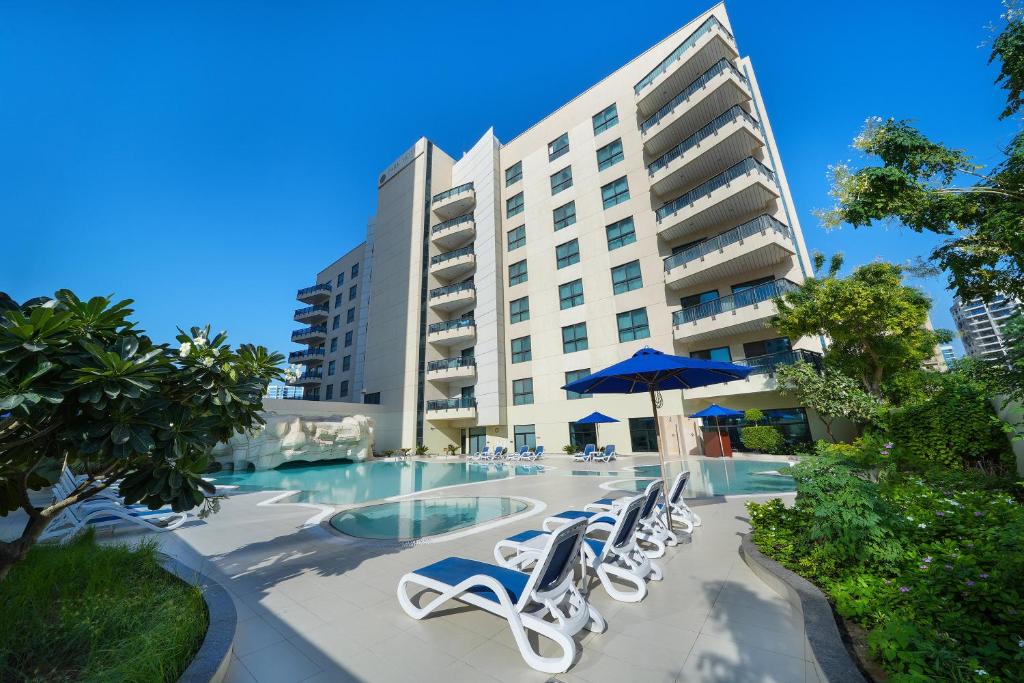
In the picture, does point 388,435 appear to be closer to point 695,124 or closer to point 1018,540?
point 695,124

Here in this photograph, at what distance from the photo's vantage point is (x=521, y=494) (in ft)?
33.2

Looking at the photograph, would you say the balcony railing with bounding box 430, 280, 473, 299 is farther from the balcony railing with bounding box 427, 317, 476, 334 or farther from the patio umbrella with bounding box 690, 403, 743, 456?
the patio umbrella with bounding box 690, 403, 743, 456

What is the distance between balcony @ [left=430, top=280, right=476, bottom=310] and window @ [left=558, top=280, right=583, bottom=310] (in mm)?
6924

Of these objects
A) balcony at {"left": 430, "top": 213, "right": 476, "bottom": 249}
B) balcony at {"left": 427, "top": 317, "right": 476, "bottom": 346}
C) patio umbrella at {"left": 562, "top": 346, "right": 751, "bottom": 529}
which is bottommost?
patio umbrella at {"left": 562, "top": 346, "right": 751, "bottom": 529}

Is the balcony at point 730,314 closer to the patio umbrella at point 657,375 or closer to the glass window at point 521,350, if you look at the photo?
the glass window at point 521,350

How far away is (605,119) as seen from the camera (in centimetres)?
2486

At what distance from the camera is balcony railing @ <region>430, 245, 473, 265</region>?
2925cm

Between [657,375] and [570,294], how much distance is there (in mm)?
18168

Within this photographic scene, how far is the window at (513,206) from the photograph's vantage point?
92.9 ft

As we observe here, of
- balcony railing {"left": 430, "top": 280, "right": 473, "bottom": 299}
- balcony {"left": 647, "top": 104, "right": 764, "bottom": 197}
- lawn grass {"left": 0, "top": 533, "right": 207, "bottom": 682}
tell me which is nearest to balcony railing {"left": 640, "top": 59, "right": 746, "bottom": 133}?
balcony {"left": 647, "top": 104, "right": 764, "bottom": 197}

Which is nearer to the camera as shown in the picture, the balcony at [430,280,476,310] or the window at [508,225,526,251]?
the window at [508,225,526,251]

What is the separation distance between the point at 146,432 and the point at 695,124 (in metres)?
25.4

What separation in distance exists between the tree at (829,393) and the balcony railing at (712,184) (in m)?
8.99

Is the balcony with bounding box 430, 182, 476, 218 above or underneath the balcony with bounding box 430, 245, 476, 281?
above
